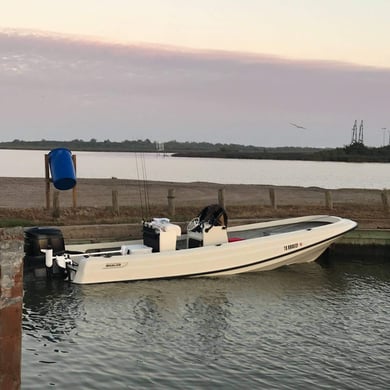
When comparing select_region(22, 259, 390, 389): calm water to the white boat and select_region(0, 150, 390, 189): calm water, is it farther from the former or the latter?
select_region(0, 150, 390, 189): calm water

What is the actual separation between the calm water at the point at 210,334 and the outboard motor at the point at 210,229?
1109 millimetres

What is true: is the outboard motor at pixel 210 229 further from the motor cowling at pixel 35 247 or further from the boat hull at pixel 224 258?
the motor cowling at pixel 35 247

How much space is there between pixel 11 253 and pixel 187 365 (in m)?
4.33

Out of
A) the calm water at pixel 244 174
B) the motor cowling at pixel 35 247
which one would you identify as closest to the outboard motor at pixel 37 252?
the motor cowling at pixel 35 247

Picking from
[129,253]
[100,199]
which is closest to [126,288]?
[129,253]

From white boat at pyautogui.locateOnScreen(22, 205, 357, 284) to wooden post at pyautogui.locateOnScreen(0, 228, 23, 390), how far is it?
770 cm

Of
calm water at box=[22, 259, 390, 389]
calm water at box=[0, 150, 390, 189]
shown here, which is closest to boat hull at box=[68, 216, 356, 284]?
calm water at box=[22, 259, 390, 389]

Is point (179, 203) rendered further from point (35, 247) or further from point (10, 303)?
point (10, 303)

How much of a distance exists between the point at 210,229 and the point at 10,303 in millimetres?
9631

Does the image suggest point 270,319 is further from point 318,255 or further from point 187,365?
point 318,255

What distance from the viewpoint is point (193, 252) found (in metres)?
15.2

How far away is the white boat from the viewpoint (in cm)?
1433

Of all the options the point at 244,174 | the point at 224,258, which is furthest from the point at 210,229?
the point at 244,174

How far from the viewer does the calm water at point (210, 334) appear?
359 inches
